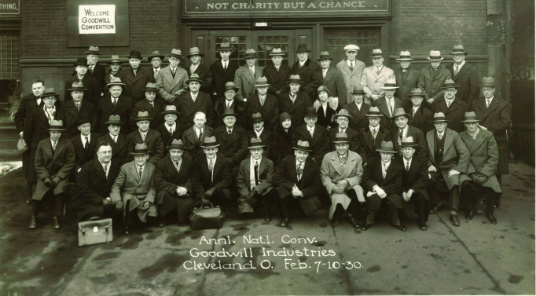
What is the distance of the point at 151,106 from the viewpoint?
9.12 meters

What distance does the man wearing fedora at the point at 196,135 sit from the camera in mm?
8689

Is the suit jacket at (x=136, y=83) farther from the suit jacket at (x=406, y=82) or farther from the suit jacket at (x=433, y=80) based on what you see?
the suit jacket at (x=433, y=80)

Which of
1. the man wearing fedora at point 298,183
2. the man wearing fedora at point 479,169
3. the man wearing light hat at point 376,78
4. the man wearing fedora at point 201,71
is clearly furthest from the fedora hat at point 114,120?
the man wearing fedora at point 479,169

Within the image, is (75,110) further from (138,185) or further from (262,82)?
(262,82)

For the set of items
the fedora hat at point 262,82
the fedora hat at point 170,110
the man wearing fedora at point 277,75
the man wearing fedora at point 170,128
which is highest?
the man wearing fedora at point 277,75

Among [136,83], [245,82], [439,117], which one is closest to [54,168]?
[136,83]

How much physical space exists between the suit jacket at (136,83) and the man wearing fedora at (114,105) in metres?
0.39

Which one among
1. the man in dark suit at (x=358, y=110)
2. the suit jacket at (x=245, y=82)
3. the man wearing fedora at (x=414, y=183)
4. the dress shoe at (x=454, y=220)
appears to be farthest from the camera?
the suit jacket at (x=245, y=82)

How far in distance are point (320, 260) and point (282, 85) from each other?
4.29m

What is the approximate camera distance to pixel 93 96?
943 centimetres

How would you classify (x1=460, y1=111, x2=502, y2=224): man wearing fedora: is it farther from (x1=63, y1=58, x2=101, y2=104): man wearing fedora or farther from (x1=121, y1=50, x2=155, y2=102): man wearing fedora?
(x1=63, y1=58, x2=101, y2=104): man wearing fedora

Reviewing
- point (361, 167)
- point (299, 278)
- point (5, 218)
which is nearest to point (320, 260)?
point (299, 278)

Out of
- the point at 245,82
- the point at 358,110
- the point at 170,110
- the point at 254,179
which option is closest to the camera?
the point at 254,179

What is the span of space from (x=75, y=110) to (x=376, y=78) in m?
5.66
